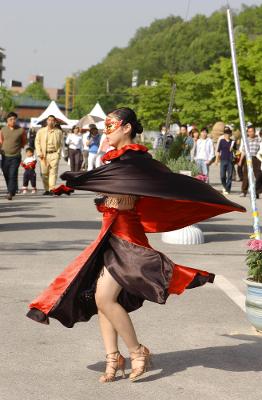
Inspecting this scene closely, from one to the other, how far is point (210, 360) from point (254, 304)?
34.3 inches

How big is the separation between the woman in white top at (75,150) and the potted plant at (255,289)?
2360 centimetres

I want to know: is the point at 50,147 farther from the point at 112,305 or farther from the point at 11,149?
the point at 112,305

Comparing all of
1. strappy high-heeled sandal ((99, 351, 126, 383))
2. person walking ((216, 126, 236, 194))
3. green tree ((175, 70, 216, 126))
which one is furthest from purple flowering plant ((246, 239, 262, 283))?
green tree ((175, 70, 216, 126))

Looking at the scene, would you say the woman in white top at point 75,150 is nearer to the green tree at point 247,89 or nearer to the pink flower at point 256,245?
the pink flower at point 256,245

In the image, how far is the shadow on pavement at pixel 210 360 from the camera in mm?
6381

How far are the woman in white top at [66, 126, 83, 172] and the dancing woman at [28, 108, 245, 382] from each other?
2497cm

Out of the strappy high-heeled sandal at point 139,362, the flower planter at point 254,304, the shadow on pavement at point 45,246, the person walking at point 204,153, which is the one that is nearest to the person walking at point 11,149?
the person walking at point 204,153

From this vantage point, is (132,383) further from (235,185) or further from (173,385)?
(235,185)

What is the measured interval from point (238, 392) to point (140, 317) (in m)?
2.50

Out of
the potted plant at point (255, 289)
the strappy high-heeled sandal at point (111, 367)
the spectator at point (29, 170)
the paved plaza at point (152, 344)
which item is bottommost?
the spectator at point (29, 170)

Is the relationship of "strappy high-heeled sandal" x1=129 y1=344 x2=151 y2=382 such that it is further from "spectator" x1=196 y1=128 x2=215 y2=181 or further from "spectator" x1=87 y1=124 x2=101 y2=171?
"spectator" x1=87 y1=124 x2=101 y2=171

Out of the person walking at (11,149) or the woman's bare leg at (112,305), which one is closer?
the woman's bare leg at (112,305)

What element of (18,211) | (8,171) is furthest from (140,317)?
(8,171)

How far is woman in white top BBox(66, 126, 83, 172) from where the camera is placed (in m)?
31.4
